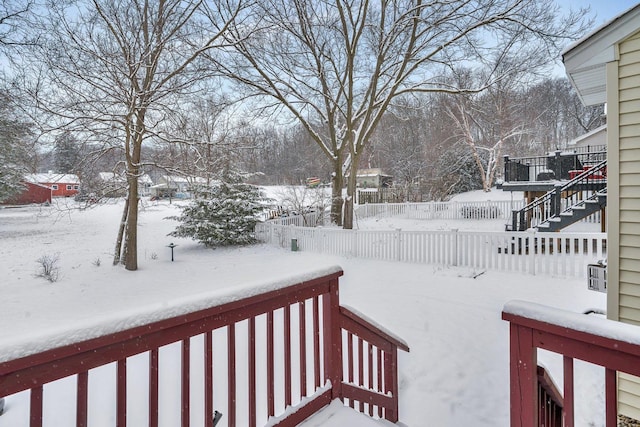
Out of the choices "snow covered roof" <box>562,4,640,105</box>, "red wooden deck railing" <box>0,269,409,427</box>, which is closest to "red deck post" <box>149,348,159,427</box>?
"red wooden deck railing" <box>0,269,409,427</box>

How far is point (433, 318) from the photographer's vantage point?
16.0ft

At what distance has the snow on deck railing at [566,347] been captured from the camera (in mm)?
1111

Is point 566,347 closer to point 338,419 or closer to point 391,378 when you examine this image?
point 338,419

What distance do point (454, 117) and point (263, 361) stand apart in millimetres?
22851

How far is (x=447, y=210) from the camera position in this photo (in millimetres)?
18078

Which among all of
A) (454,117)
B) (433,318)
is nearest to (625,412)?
(433,318)

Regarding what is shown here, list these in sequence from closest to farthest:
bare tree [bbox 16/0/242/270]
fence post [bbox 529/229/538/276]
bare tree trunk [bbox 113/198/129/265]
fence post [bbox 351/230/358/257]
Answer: fence post [bbox 529/229/538/276] → bare tree [bbox 16/0/242/270] → fence post [bbox 351/230/358/257] → bare tree trunk [bbox 113/198/129/265]

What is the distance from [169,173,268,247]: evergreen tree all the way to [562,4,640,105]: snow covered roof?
9988 mm

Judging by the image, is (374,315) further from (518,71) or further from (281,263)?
(518,71)

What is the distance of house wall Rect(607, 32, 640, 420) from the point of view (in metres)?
3.20

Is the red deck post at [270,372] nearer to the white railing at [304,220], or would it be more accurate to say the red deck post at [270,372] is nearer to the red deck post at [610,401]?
the red deck post at [610,401]

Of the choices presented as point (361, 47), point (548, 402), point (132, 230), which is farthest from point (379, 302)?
point (361, 47)

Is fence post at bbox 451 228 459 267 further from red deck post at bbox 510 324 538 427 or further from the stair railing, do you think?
red deck post at bbox 510 324 538 427

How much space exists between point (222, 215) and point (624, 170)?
1098 cm
